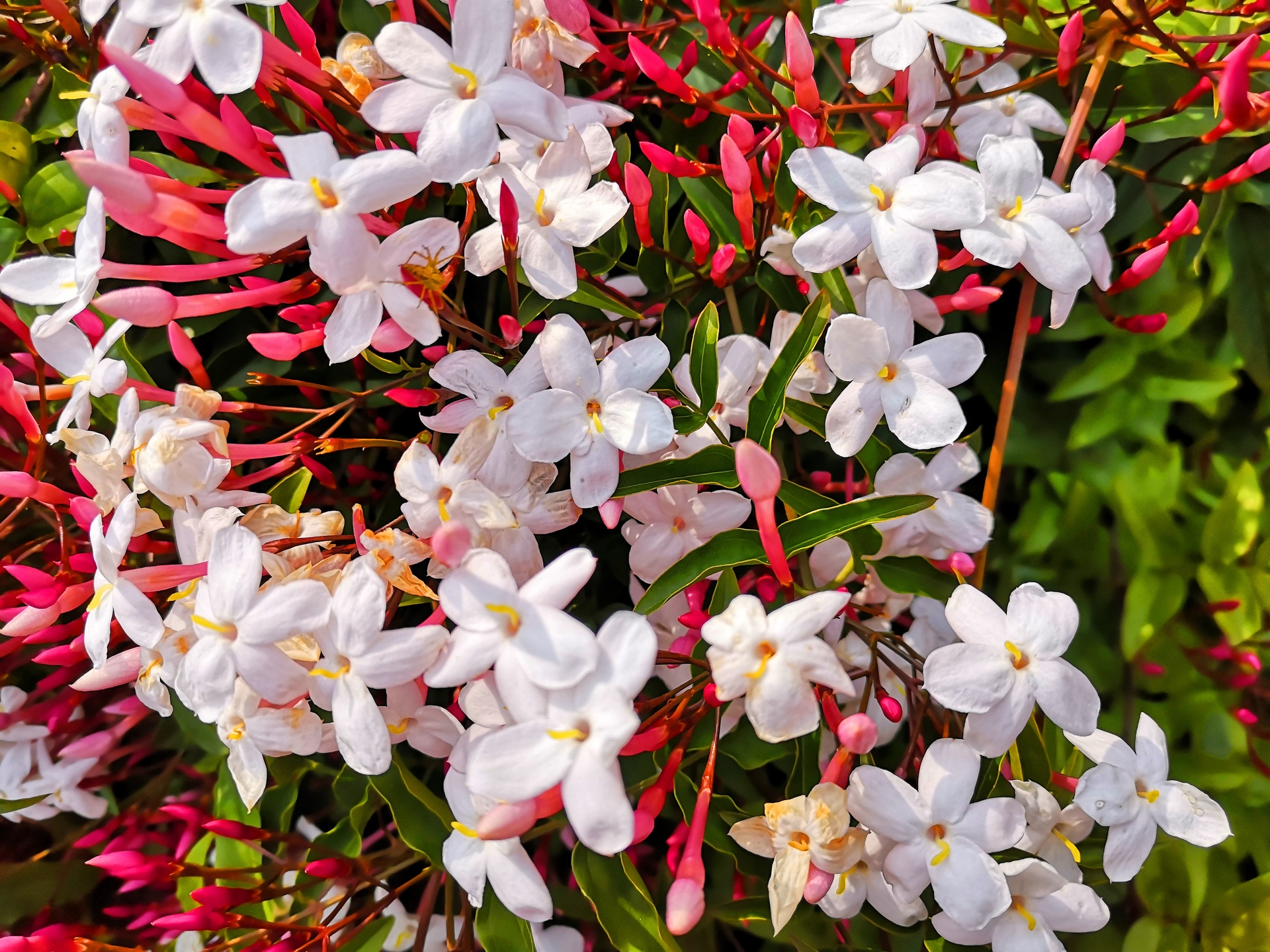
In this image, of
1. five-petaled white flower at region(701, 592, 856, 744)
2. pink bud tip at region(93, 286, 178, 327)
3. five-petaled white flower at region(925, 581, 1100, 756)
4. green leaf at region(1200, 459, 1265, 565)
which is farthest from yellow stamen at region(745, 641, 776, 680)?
green leaf at region(1200, 459, 1265, 565)

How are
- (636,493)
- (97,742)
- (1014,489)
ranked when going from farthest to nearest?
(1014,489) → (97,742) → (636,493)

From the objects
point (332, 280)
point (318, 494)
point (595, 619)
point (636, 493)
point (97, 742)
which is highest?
point (332, 280)

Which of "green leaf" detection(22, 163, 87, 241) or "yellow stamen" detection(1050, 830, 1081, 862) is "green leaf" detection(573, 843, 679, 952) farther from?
"green leaf" detection(22, 163, 87, 241)

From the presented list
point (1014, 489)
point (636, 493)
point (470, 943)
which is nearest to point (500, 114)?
point (636, 493)

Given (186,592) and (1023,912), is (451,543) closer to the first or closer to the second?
(186,592)

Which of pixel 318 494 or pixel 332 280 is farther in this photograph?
pixel 318 494

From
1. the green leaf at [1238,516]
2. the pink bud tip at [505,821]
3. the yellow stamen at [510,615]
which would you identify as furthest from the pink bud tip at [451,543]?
the green leaf at [1238,516]

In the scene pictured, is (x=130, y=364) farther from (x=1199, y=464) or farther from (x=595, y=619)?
(x=1199, y=464)
